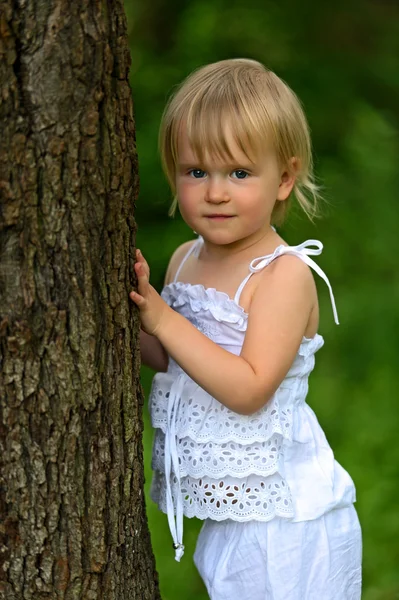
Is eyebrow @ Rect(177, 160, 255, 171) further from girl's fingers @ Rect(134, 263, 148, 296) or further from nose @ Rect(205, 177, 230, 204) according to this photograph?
girl's fingers @ Rect(134, 263, 148, 296)

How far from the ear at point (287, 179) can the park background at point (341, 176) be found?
1.63m

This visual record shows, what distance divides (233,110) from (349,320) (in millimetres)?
2458

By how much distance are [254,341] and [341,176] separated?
2.74 m

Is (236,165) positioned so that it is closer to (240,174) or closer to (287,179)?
(240,174)

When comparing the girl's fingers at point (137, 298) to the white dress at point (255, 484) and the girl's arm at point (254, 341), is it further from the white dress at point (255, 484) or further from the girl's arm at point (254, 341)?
the white dress at point (255, 484)

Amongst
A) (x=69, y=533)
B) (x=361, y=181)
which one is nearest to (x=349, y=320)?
(x=361, y=181)

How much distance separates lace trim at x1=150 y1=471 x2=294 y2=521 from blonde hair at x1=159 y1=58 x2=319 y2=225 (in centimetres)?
68

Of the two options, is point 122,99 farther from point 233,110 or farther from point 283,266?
point 283,266

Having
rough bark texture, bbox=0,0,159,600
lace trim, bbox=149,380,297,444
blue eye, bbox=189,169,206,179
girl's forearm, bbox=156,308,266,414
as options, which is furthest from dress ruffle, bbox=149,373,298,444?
blue eye, bbox=189,169,206,179

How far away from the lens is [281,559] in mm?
1841

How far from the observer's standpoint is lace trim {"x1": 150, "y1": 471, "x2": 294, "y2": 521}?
1823 mm

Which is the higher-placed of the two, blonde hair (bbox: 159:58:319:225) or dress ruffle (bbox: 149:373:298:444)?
blonde hair (bbox: 159:58:319:225)

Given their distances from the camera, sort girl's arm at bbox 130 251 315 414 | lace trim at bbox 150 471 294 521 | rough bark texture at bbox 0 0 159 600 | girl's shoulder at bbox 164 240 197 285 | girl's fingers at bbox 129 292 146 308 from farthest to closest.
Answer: girl's shoulder at bbox 164 240 197 285, lace trim at bbox 150 471 294 521, girl's arm at bbox 130 251 315 414, girl's fingers at bbox 129 292 146 308, rough bark texture at bbox 0 0 159 600

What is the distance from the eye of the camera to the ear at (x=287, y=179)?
1.91 m
